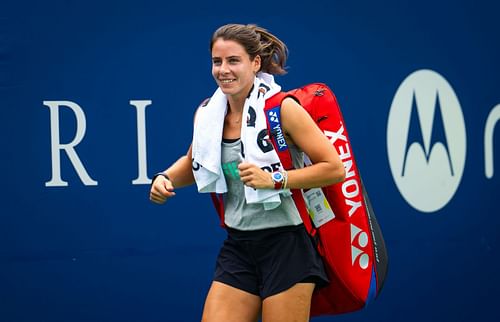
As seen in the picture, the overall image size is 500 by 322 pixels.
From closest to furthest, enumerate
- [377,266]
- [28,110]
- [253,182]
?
[253,182]
[377,266]
[28,110]

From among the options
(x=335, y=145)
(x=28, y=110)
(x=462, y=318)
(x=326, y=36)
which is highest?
(x=326, y=36)

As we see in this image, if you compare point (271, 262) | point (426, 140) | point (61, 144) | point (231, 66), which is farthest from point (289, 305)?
point (426, 140)

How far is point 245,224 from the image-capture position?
10.5 feet

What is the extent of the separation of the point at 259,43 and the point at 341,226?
2.42 ft

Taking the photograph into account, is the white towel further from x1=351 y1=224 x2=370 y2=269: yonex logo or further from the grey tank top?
x1=351 y1=224 x2=370 y2=269: yonex logo

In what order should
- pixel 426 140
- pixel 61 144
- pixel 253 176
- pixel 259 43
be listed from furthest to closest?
pixel 426 140 < pixel 61 144 < pixel 259 43 < pixel 253 176

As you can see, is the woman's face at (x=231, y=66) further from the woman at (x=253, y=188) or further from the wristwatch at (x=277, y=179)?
the wristwatch at (x=277, y=179)

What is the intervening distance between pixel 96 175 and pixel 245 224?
4.68 ft

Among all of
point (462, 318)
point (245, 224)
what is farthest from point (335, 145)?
point (462, 318)

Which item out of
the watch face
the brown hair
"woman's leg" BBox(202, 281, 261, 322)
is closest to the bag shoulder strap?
the watch face

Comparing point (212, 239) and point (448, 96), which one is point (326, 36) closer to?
point (448, 96)

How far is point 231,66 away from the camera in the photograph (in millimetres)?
3203

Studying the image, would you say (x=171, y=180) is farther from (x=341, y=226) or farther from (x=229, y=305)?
(x=341, y=226)

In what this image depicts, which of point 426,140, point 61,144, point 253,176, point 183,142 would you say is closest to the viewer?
point 253,176
